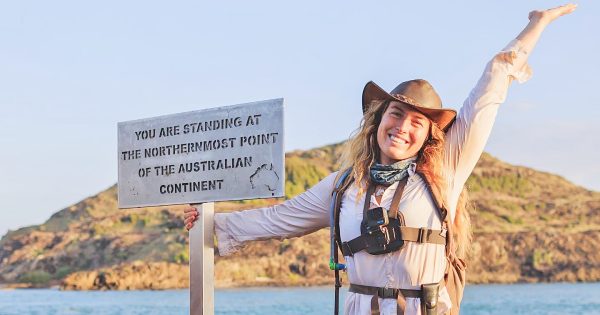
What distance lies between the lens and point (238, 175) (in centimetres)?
528

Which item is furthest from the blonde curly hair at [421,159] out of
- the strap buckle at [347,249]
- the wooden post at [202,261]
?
the wooden post at [202,261]

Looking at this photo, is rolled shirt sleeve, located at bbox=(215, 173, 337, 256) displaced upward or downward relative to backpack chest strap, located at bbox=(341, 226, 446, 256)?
upward

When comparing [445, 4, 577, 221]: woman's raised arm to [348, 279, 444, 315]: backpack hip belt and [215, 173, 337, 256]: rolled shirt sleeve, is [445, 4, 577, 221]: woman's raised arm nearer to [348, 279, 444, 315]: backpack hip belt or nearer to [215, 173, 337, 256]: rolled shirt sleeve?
[348, 279, 444, 315]: backpack hip belt

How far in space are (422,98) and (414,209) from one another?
0.50 meters

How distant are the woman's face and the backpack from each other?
14 cm

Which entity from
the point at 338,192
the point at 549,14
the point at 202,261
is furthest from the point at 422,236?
the point at 202,261

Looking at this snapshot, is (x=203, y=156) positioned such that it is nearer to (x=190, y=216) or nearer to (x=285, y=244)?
(x=190, y=216)

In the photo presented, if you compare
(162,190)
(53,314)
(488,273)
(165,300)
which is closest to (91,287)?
(165,300)

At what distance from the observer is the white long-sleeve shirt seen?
4371mm

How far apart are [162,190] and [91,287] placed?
3525 inches

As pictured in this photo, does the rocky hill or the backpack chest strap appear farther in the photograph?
the rocky hill

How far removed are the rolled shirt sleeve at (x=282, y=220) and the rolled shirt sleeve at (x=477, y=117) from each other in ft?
1.88

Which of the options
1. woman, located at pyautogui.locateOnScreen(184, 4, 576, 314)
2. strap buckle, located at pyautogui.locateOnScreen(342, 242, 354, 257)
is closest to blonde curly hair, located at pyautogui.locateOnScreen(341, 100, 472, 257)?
woman, located at pyautogui.locateOnScreen(184, 4, 576, 314)

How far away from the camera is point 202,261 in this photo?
539cm
